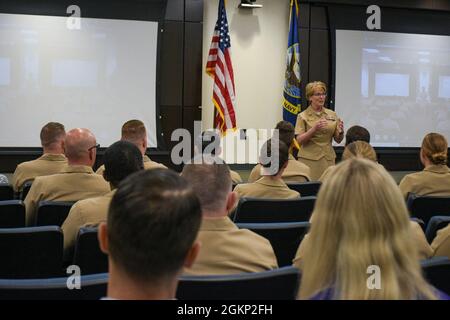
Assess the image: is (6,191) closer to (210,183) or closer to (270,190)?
(270,190)

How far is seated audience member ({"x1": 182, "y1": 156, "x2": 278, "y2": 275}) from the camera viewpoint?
2010 mm

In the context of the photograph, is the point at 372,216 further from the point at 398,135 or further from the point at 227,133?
the point at 398,135

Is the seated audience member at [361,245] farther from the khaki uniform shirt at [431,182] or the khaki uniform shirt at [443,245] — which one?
the khaki uniform shirt at [431,182]

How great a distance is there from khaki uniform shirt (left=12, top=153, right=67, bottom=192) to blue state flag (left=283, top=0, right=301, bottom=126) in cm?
385

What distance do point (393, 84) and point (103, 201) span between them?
6.53 meters

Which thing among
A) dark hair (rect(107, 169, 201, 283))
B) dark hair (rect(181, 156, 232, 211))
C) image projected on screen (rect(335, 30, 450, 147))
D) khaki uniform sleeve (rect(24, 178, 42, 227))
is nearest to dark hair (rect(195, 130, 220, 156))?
khaki uniform sleeve (rect(24, 178, 42, 227))

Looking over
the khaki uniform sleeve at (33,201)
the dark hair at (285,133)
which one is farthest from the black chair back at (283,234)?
the dark hair at (285,133)

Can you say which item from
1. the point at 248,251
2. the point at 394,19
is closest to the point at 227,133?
the point at 394,19

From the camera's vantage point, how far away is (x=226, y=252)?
→ 202cm

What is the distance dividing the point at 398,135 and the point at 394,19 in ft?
5.65

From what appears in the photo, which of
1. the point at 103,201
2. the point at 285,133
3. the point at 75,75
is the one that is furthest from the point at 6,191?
the point at 75,75

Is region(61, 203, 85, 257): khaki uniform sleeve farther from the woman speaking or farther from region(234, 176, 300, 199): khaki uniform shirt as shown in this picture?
the woman speaking

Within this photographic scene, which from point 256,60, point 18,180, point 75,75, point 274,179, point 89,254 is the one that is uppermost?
point 256,60

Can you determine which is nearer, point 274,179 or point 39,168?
point 274,179
